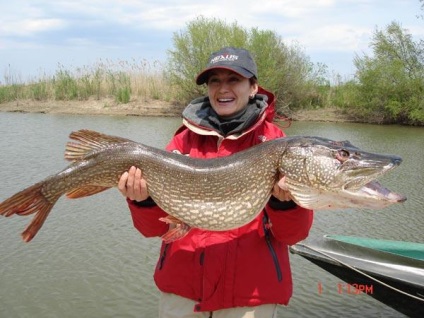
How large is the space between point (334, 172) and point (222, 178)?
1.82 ft

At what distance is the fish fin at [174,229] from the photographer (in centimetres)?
213

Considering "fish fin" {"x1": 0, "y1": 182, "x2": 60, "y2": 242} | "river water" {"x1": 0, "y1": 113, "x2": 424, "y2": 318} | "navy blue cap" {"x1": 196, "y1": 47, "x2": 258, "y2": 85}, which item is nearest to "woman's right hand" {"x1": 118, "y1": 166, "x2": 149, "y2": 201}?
"fish fin" {"x1": 0, "y1": 182, "x2": 60, "y2": 242}

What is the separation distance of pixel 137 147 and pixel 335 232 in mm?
4440

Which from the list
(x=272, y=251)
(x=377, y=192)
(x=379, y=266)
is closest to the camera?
(x=377, y=192)

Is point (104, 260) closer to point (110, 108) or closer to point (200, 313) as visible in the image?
point (200, 313)

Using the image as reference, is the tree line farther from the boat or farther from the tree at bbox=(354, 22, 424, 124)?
the boat

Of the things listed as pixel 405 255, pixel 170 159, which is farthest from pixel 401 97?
pixel 170 159

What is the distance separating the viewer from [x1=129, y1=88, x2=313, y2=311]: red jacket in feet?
6.84

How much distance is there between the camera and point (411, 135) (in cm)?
1856

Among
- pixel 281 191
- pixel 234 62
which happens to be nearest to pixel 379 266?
pixel 281 191

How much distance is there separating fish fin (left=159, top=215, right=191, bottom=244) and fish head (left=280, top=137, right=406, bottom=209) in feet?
1.84

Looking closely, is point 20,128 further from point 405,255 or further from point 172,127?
point 405,255

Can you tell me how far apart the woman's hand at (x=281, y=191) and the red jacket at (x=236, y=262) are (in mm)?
65

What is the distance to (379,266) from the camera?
3420mm
